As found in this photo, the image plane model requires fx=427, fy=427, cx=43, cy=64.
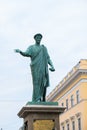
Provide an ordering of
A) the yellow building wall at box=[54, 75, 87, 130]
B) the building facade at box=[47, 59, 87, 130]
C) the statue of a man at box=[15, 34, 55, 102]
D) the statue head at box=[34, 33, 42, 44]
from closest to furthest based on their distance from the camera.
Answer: the statue of a man at box=[15, 34, 55, 102] → the statue head at box=[34, 33, 42, 44] → the yellow building wall at box=[54, 75, 87, 130] → the building facade at box=[47, 59, 87, 130]

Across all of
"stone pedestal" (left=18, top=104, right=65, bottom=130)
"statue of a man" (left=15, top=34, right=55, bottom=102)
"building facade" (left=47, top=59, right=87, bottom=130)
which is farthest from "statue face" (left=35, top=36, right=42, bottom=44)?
"building facade" (left=47, top=59, right=87, bottom=130)

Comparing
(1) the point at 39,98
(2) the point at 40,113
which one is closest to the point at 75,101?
(1) the point at 39,98

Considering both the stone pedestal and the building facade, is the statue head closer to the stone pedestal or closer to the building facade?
the stone pedestal

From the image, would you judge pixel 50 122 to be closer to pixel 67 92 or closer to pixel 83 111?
pixel 83 111

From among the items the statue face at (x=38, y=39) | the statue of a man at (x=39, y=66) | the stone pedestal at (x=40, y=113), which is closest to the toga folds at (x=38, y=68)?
the statue of a man at (x=39, y=66)

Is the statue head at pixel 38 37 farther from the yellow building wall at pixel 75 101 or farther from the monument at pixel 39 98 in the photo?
the yellow building wall at pixel 75 101

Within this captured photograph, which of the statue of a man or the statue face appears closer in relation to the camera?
the statue of a man

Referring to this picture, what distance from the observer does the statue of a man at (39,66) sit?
13.7m

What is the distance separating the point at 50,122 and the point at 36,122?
1.44ft

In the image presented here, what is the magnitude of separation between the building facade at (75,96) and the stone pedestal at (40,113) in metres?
28.5

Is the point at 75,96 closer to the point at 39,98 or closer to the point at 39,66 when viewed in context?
the point at 39,66

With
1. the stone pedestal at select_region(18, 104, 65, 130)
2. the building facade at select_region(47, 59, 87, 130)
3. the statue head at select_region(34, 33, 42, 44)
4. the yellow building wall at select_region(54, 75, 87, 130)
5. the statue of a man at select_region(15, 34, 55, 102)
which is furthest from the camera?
the building facade at select_region(47, 59, 87, 130)

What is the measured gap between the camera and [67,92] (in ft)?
156

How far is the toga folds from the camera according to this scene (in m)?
13.7
